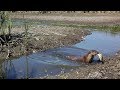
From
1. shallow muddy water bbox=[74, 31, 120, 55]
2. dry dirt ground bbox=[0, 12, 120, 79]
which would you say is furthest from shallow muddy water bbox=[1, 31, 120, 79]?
dry dirt ground bbox=[0, 12, 120, 79]

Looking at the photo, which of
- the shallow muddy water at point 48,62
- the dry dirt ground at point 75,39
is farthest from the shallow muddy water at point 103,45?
the dry dirt ground at point 75,39

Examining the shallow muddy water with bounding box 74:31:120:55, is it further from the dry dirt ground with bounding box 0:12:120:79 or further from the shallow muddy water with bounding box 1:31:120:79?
the dry dirt ground with bounding box 0:12:120:79

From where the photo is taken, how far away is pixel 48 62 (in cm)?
1422

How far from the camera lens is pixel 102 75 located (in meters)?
9.72

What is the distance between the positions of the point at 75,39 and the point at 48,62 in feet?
26.2

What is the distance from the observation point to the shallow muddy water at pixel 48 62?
11.9m

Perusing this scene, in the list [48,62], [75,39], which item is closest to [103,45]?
[75,39]

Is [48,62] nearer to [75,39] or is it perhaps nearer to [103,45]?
[103,45]

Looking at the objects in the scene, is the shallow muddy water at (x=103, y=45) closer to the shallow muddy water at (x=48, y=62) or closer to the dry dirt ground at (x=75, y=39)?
the shallow muddy water at (x=48, y=62)

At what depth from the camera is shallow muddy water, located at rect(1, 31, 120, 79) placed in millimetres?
11871
